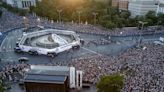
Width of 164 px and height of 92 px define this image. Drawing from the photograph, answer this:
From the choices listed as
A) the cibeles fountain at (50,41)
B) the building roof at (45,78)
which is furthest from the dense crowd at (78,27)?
the building roof at (45,78)

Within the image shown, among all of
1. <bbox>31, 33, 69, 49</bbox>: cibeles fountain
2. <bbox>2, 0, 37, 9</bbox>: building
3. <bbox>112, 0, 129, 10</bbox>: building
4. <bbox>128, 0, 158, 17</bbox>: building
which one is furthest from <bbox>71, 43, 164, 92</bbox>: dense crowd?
<bbox>2, 0, 37, 9</bbox>: building

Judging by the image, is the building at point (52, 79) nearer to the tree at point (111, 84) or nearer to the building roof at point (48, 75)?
the building roof at point (48, 75)

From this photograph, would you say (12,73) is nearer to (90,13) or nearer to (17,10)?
(90,13)

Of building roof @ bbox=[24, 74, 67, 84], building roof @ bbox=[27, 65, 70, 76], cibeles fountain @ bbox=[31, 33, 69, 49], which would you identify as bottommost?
building roof @ bbox=[24, 74, 67, 84]

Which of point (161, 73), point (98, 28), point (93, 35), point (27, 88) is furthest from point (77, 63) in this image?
point (98, 28)

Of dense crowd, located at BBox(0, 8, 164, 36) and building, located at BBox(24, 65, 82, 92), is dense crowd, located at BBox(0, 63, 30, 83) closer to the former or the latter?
building, located at BBox(24, 65, 82, 92)

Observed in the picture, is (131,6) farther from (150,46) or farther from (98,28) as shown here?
(150,46)

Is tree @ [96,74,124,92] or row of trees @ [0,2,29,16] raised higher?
row of trees @ [0,2,29,16]

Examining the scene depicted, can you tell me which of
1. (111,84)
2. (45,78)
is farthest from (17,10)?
(111,84)
